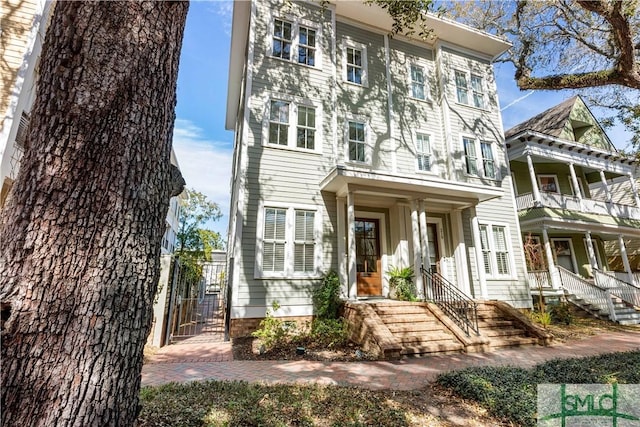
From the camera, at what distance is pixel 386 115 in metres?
10.5

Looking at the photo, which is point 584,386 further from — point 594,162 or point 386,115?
point 594,162

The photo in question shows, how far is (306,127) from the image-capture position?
9234mm

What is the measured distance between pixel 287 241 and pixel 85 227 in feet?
21.9

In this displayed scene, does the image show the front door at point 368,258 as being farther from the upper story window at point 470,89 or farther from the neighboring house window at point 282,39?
the upper story window at point 470,89

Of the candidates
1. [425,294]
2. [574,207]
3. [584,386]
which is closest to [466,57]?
[574,207]

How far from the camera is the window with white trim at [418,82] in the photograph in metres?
11.5

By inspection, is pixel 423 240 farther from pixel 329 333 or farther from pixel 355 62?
pixel 355 62

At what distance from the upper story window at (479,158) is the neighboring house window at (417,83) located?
2433 mm

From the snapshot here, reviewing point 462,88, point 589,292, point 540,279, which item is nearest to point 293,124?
point 462,88

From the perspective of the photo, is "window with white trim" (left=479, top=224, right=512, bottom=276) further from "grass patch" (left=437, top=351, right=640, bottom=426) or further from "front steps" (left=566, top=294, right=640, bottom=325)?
"grass patch" (left=437, top=351, right=640, bottom=426)

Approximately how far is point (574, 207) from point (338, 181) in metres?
12.7

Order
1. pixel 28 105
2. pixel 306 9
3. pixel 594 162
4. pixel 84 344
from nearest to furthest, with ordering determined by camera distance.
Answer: pixel 84 344
pixel 28 105
pixel 306 9
pixel 594 162

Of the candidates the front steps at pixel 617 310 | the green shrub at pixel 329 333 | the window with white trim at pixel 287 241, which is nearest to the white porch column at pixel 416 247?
the green shrub at pixel 329 333

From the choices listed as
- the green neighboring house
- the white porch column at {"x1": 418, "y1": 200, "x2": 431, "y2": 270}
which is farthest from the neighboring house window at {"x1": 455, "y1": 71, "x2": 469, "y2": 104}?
the white porch column at {"x1": 418, "y1": 200, "x2": 431, "y2": 270}
